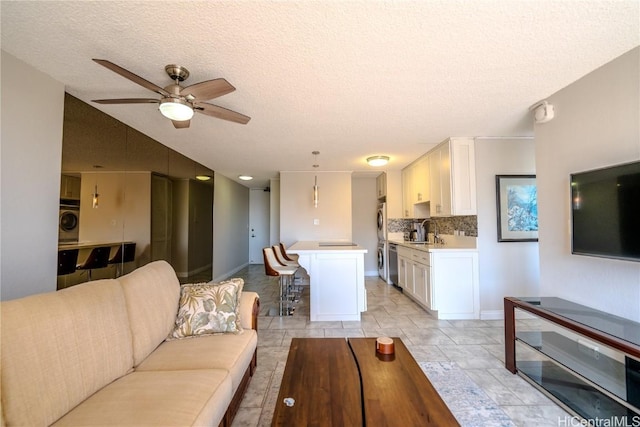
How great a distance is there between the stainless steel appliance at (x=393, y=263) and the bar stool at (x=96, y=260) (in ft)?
14.3

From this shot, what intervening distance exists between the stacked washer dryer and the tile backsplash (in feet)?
0.53

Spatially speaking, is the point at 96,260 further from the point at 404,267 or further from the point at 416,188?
the point at 416,188

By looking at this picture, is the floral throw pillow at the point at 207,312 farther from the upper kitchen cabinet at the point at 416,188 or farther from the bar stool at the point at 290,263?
the upper kitchen cabinet at the point at 416,188

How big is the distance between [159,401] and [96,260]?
217cm

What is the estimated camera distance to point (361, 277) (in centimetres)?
347

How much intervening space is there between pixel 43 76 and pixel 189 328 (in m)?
2.22

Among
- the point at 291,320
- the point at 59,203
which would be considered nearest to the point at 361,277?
the point at 291,320

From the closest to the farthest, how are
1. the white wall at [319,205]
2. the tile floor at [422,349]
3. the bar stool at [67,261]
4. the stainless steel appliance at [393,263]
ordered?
the tile floor at [422,349]
the bar stool at [67,261]
the stainless steel appliance at [393,263]
the white wall at [319,205]

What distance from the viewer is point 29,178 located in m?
1.91

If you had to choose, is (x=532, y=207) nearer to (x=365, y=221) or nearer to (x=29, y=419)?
(x=365, y=221)

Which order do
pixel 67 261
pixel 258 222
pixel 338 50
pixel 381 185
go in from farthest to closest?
pixel 258 222
pixel 381 185
pixel 67 261
pixel 338 50

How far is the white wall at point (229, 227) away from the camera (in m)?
5.70

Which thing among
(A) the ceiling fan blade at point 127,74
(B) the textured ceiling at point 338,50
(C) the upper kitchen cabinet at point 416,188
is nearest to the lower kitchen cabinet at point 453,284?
(C) the upper kitchen cabinet at point 416,188

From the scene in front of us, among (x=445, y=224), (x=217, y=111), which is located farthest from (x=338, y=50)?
(x=445, y=224)
